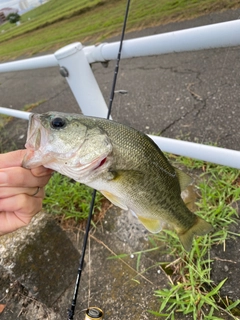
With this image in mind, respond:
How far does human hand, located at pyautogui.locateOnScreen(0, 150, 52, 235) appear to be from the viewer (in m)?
1.20

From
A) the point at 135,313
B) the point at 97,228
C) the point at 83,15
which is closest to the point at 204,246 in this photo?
the point at 135,313

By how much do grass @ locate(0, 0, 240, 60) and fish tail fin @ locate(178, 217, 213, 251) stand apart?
5.29 feet

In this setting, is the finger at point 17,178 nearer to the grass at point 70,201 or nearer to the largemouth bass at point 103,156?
the largemouth bass at point 103,156

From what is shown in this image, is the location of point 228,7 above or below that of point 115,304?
above

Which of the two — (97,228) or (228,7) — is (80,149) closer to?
(97,228)

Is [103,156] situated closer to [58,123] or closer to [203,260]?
[58,123]

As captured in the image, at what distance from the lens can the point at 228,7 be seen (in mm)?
2355

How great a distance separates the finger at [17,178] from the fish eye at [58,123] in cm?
22

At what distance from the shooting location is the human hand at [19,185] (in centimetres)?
120

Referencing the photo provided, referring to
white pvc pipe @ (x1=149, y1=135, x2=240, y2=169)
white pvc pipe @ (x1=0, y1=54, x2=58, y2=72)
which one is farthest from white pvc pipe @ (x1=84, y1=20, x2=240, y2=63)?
white pvc pipe @ (x1=149, y1=135, x2=240, y2=169)

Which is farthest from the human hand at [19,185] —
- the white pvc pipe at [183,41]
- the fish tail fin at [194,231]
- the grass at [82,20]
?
the grass at [82,20]

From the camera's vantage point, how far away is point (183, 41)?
1572 mm

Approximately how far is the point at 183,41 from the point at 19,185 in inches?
43.4

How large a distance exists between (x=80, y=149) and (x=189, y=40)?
821 millimetres
